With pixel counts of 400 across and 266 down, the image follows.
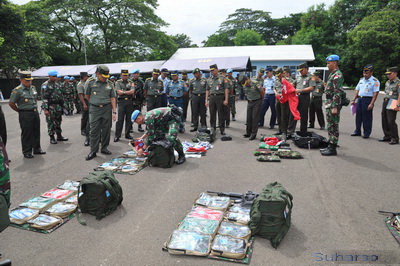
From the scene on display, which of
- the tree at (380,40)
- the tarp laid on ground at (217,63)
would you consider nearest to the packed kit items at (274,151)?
the tarp laid on ground at (217,63)

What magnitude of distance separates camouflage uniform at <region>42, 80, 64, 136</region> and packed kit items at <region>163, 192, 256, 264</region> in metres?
6.00

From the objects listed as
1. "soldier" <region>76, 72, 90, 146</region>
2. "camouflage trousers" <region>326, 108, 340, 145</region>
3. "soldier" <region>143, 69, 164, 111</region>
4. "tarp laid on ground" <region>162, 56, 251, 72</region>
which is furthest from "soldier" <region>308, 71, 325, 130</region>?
"tarp laid on ground" <region>162, 56, 251, 72</region>

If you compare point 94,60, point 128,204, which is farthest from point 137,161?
point 94,60

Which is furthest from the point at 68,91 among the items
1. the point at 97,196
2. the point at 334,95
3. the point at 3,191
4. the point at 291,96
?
the point at 3,191

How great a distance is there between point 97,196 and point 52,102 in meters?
5.41

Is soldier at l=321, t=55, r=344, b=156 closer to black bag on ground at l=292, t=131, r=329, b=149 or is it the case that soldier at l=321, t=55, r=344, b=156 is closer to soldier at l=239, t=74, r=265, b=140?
black bag on ground at l=292, t=131, r=329, b=149

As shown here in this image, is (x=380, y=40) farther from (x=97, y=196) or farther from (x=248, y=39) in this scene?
(x=97, y=196)

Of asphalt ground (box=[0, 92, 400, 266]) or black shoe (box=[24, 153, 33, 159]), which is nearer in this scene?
asphalt ground (box=[0, 92, 400, 266])

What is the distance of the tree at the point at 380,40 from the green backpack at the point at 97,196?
3418 centimetres

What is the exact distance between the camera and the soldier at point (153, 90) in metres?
9.23

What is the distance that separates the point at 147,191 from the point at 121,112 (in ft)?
14.8

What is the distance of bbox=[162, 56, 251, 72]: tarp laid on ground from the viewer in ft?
71.2

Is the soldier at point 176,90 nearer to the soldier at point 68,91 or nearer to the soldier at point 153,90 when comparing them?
the soldier at point 153,90

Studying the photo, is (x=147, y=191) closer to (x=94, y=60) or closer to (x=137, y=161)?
(x=137, y=161)
